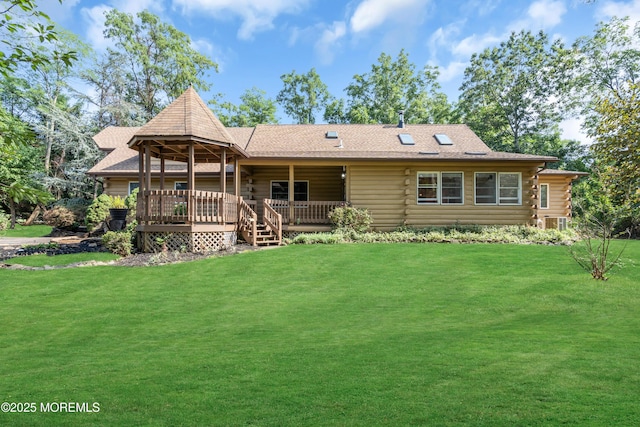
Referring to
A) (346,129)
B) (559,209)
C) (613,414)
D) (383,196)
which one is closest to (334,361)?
(613,414)

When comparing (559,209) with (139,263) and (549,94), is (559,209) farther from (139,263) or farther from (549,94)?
(139,263)

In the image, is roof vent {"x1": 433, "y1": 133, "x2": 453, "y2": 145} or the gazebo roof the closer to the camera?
the gazebo roof

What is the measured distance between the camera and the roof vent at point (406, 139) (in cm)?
1994

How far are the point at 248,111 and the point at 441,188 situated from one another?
2512 centimetres

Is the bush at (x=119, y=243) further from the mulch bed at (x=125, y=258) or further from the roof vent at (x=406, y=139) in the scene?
the roof vent at (x=406, y=139)

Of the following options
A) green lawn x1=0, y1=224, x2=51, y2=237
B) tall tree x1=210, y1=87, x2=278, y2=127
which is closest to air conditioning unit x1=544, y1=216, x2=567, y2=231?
tall tree x1=210, y1=87, x2=278, y2=127

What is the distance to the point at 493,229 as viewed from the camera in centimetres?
1642

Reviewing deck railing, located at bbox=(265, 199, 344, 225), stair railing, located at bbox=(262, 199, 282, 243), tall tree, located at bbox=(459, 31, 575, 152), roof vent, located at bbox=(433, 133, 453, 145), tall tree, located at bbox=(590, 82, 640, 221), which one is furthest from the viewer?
tall tree, located at bbox=(459, 31, 575, 152)

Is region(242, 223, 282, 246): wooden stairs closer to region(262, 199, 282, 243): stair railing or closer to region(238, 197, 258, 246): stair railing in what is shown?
region(238, 197, 258, 246): stair railing

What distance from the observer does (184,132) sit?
1273 cm

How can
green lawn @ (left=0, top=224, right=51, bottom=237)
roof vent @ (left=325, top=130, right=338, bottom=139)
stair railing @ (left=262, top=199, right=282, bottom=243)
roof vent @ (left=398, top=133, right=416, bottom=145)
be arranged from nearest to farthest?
stair railing @ (left=262, top=199, right=282, bottom=243)
roof vent @ (left=398, top=133, right=416, bottom=145)
green lawn @ (left=0, top=224, right=51, bottom=237)
roof vent @ (left=325, top=130, right=338, bottom=139)

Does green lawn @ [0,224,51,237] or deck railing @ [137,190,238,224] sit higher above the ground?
deck railing @ [137,190,238,224]

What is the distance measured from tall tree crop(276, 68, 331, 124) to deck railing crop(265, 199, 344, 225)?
26.2 meters

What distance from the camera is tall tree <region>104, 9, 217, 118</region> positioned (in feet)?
109
